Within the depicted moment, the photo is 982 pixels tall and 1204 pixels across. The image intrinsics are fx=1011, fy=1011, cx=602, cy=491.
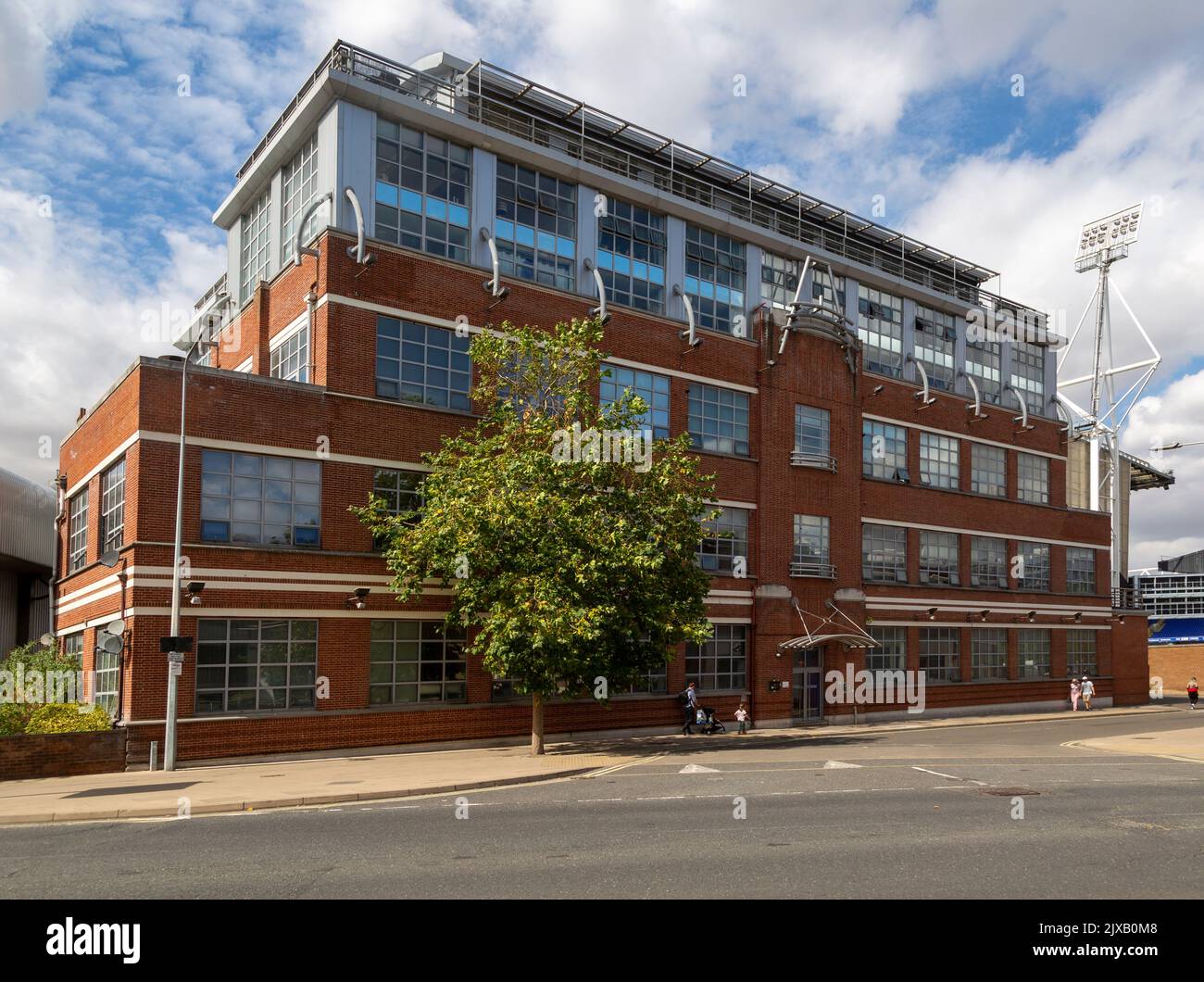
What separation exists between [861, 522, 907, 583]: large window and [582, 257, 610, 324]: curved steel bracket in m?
15.2

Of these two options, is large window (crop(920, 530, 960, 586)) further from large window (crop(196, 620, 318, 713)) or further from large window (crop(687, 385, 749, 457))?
large window (crop(196, 620, 318, 713))

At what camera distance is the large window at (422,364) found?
27516mm

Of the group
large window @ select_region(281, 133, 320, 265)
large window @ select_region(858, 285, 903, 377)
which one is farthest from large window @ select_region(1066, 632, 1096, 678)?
large window @ select_region(281, 133, 320, 265)

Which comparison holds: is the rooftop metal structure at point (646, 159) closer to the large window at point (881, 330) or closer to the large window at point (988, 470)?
the large window at point (881, 330)

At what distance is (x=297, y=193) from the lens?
3092cm

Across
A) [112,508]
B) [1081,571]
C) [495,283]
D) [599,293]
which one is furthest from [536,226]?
[1081,571]

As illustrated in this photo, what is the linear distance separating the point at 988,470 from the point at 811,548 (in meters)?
14.1

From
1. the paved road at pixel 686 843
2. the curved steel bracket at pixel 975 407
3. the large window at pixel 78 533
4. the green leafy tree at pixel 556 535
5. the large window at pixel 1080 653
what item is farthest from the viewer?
the large window at pixel 1080 653

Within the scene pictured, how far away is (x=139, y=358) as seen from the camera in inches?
933

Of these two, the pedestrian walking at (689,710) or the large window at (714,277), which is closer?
the pedestrian walking at (689,710)

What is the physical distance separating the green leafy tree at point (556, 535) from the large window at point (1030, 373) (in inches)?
1173

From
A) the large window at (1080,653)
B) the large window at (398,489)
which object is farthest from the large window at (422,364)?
the large window at (1080,653)

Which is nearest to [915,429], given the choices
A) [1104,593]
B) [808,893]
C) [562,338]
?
[1104,593]
